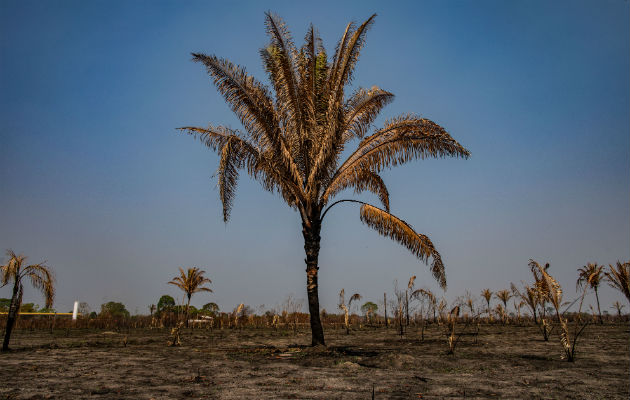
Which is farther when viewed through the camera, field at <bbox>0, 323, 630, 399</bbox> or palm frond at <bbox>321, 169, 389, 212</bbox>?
palm frond at <bbox>321, 169, 389, 212</bbox>

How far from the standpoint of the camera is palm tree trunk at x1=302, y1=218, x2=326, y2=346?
11172mm

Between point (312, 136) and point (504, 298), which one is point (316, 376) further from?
point (504, 298)

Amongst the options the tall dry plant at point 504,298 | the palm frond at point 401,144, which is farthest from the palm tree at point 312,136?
the tall dry plant at point 504,298

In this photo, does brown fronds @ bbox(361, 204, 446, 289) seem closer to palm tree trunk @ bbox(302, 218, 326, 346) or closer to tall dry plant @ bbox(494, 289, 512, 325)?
palm tree trunk @ bbox(302, 218, 326, 346)

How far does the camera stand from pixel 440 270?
1051cm

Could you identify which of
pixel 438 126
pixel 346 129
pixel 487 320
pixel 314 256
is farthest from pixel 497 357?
pixel 487 320

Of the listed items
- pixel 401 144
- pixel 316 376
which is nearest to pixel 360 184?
pixel 401 144

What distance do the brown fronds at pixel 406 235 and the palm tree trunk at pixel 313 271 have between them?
1715mm

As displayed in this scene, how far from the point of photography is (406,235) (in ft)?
34.7

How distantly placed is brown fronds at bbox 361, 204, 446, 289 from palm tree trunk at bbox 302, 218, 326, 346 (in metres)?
1.71

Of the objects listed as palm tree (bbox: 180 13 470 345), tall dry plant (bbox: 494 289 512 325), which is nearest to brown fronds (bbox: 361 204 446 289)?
palm tree (bbox: 180 13 470 345)

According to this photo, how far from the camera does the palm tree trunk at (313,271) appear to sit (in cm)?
1117

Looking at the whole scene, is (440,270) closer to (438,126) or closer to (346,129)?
(438,126)

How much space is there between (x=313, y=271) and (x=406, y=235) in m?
2.97
